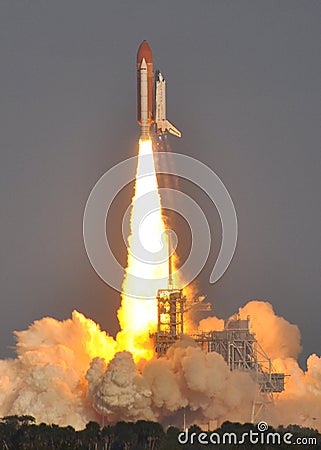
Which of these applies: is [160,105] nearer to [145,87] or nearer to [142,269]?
[145,87]

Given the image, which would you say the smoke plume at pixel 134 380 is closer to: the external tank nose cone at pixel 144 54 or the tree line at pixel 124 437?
the tree line at pixel 124 437

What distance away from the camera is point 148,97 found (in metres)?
94.4

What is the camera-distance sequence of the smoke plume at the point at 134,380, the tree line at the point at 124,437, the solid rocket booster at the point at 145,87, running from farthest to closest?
the solid rocket booster at the point at 145,87, the smoke plume at the point at 134,380, the tree line at the point at 124,437

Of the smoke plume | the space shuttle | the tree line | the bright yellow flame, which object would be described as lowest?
the tree line

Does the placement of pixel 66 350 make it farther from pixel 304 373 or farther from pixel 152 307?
pixel 304 373

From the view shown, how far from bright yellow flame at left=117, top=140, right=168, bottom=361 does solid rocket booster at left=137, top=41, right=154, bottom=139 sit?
5.03 feet

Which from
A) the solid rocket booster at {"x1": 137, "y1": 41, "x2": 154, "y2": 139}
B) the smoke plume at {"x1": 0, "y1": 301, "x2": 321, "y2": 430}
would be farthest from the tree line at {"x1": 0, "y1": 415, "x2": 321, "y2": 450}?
the solid rocket booster at {"x1": 137, "y1": 41, "x2": 154, "y2": 139}

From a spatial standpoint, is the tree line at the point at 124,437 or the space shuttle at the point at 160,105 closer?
the tree line at the point at 124,437

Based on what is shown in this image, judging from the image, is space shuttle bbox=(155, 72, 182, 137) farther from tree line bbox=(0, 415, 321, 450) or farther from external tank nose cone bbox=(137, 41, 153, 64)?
tree line bbox=(0, 415, 321, 450)

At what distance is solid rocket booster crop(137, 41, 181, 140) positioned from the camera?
93.9 m

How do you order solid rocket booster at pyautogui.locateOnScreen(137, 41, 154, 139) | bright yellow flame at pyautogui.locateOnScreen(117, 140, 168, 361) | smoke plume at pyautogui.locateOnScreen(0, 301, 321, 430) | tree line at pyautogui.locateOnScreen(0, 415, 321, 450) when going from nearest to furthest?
tree line at pyautogui.locateOnScreen(0, 415, 321, 450), smoke plume at pyautogui.locateOnScreen(0, 301, 321, 430), solid rocket booster at pyautogui.locateOnScreen(137, 41, 154, 139), bright yellow flame at pyautogui.locateOnScreen(117, 140, 168, 361)

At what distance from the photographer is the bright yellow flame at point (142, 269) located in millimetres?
95562

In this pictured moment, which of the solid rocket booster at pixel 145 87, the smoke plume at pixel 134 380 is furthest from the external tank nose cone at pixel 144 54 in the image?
the smoke plume at pixel 134 380

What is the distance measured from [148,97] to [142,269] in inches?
279
